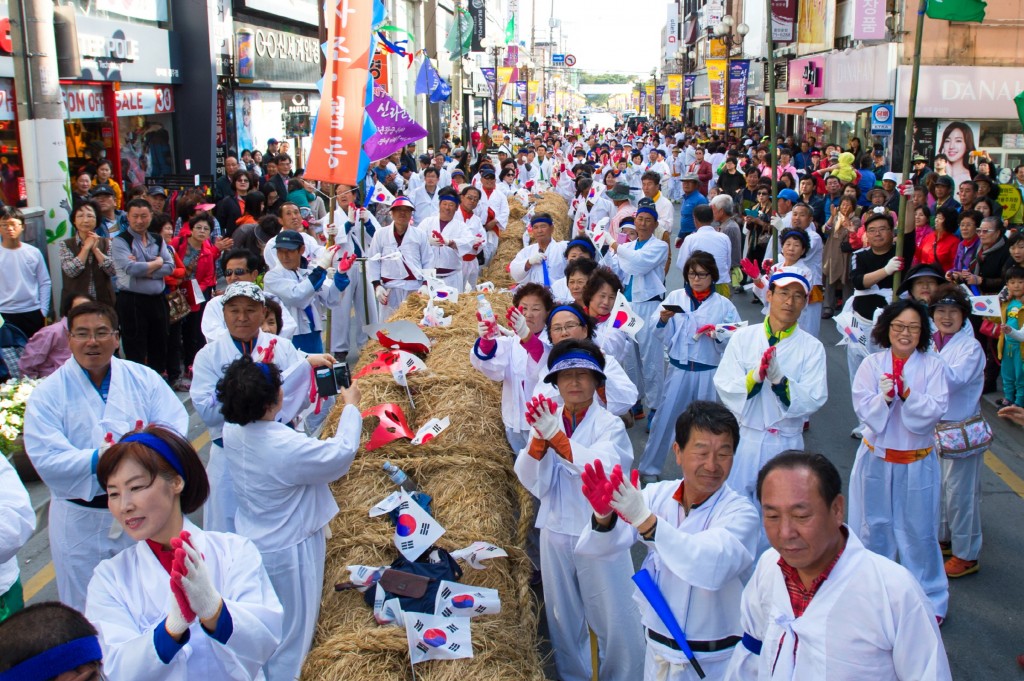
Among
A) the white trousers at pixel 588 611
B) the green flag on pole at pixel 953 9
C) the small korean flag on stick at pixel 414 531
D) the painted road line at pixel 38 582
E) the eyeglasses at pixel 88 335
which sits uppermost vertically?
the green flag on pole at pixel 953 9

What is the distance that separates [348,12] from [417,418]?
368 centimetres

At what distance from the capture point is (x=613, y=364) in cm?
566

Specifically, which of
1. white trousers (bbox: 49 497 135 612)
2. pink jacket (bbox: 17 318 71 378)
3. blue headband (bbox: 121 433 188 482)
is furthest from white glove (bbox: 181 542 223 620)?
pink jacket (bbox: 17 318 71 378)

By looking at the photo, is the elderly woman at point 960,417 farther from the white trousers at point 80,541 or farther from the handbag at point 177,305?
the handbag at point 177,305

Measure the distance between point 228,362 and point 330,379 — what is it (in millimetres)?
612

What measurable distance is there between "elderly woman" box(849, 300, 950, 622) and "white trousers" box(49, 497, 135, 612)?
12.9 feet

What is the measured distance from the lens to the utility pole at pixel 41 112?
31.0 feet

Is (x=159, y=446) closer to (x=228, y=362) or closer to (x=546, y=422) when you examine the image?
(x=546, y=422)

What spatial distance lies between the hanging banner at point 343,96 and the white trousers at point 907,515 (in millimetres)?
4725

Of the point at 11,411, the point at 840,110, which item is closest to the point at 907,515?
the point at 11,411

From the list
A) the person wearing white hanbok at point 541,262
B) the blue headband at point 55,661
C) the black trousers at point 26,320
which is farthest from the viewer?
A: the person wearing white hanbok at point 541,262

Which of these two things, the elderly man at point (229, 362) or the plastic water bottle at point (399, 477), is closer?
the elderly man at point (229, 362)

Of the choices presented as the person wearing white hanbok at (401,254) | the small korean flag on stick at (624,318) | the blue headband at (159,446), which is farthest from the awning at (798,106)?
the blue headband at (159,446)

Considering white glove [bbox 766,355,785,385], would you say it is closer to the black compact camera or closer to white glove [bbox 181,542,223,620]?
the black compact camera
